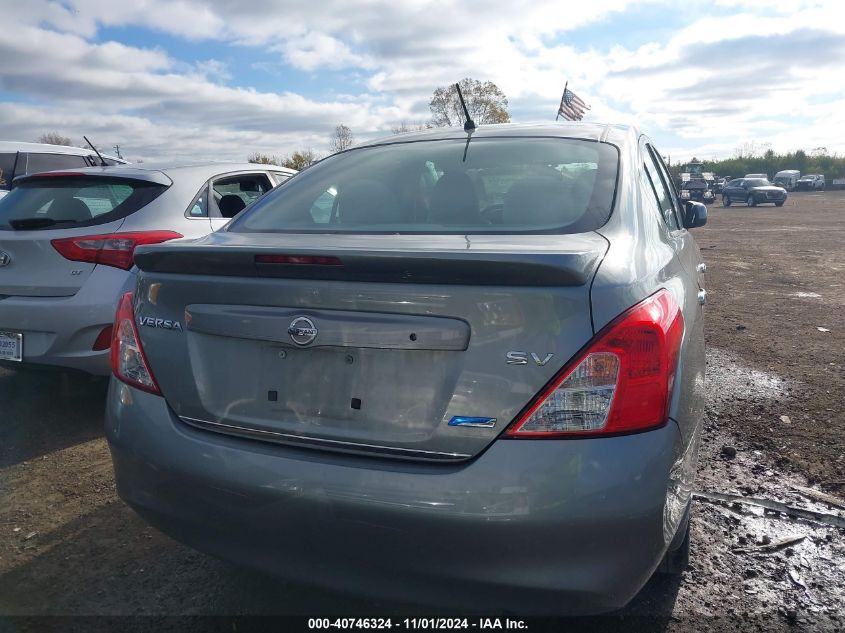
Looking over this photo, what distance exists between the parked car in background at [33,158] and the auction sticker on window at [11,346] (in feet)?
20.4

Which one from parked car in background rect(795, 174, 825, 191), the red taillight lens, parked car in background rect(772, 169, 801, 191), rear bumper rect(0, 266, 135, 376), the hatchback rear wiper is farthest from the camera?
parked car in background rect(795, 174, 825, 191)

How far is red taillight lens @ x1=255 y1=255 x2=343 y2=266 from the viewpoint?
6.15 feet

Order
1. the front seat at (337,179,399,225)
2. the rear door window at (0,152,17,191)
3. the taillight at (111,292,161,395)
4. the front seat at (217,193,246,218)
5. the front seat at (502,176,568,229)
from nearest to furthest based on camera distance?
1. the taillight at (111,292,161,395)
2. the front seat at (502,176,568,229)
3. the front seat at (337,179,399,225)
4. the front seat at (217,193,246,218)
5. the rear door window at (0,152,17,191)

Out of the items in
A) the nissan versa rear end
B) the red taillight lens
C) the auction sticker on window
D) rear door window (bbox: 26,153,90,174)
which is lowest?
the auction sticker on window

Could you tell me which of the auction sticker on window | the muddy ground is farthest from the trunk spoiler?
the auction sticker on window

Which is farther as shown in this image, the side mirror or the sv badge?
the side mirror

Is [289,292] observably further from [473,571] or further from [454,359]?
[473,571]

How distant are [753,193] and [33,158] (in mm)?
37411

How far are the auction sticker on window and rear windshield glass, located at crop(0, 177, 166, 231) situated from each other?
655 millimetres

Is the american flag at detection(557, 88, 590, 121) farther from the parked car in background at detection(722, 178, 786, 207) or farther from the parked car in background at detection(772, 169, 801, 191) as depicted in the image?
the parked car in background at detection(772, 169, 801, 191)

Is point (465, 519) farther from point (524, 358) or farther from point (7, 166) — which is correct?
point (7, 166)

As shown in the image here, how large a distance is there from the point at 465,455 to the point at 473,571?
0.94ft

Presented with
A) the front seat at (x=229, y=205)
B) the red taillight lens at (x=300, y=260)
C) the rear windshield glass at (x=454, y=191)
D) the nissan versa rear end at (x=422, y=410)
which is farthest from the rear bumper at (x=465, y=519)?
the front seat at (x=229, y=205)

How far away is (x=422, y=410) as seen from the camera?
1770mm
